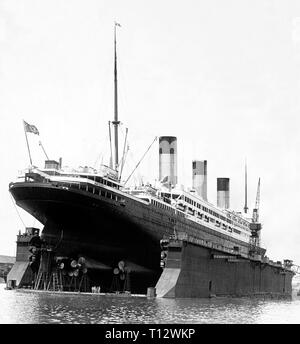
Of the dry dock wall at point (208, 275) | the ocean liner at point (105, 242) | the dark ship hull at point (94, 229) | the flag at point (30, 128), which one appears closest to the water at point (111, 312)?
the dry dock wall at point (208, 275)

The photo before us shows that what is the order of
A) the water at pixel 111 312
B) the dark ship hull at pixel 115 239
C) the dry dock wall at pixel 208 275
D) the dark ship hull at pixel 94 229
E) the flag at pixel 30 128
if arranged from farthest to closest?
the flag at pixel 30 128
the dark ship hull at pixel 94 229
the dark ship hull at pixel 115 239
the dry dock wall at pixel 208 275
the water at pixel 111 312

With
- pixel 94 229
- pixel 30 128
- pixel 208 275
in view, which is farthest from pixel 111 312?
pixel 208 275

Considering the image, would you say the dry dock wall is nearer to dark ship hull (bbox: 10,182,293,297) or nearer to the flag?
dark ship hull (bbox: 10,182,293,297)

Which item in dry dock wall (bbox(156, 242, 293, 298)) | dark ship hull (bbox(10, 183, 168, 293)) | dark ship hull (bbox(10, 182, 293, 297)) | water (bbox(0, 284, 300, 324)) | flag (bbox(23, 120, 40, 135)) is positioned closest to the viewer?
water (bbox(0, 284, 300, 324))

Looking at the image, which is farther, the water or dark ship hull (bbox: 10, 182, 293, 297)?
dark ship hull (bbox: 10, 182, 293, 297)

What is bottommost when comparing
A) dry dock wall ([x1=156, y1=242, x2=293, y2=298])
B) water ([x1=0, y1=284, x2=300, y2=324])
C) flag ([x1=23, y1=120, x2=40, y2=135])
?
water ([x1=0, y1=284, x2=300, y2=324])

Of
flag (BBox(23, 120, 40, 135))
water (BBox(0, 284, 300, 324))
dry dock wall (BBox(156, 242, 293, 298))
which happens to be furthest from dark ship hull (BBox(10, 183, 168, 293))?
water (BBox(0, 284, 300, 324))

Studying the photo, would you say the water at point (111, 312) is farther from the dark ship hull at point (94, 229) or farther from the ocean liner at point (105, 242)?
the dark ship hull at point (94, 229)
